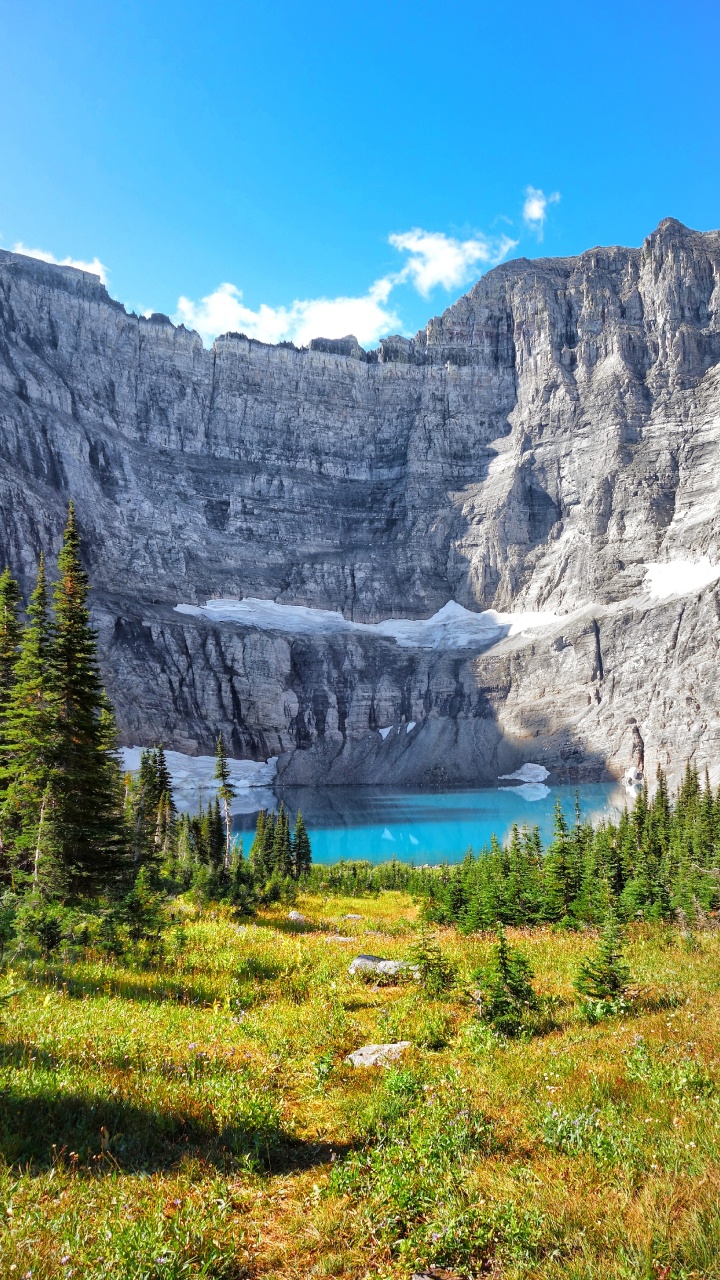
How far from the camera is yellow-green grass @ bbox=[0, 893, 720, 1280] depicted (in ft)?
11.8

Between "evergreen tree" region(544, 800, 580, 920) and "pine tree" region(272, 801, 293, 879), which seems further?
"pine tree" region(272, 801, 293, 879)

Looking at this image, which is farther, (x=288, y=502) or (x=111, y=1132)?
(x=288, y=502)

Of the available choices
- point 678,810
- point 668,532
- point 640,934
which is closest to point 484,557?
point 668,532

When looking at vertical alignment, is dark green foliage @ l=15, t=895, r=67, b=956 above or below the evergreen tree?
above

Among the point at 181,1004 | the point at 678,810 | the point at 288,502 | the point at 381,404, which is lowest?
the point at 678,810

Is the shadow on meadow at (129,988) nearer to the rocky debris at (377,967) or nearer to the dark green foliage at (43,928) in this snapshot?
the dark green foliage at (43,928)

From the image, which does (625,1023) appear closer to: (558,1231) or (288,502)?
(558,1231)

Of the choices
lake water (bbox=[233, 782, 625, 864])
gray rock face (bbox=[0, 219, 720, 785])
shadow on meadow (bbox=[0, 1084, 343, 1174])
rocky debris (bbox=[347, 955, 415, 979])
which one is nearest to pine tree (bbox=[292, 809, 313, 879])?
lake water (bbox=[233, 782, 625, 864])

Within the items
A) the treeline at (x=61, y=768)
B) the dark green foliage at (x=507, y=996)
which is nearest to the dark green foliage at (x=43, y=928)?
the treeline at (x=61, y=768)

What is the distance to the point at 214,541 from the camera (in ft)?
550

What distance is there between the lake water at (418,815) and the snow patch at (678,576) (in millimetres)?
44521

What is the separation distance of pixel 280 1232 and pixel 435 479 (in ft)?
622

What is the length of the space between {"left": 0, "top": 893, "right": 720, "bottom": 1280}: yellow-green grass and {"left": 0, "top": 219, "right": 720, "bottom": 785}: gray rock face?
110003 mm

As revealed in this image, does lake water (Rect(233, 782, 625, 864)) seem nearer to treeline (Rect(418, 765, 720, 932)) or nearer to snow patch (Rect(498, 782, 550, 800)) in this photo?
snow patch (Rect(498, 782, 550, 800))
